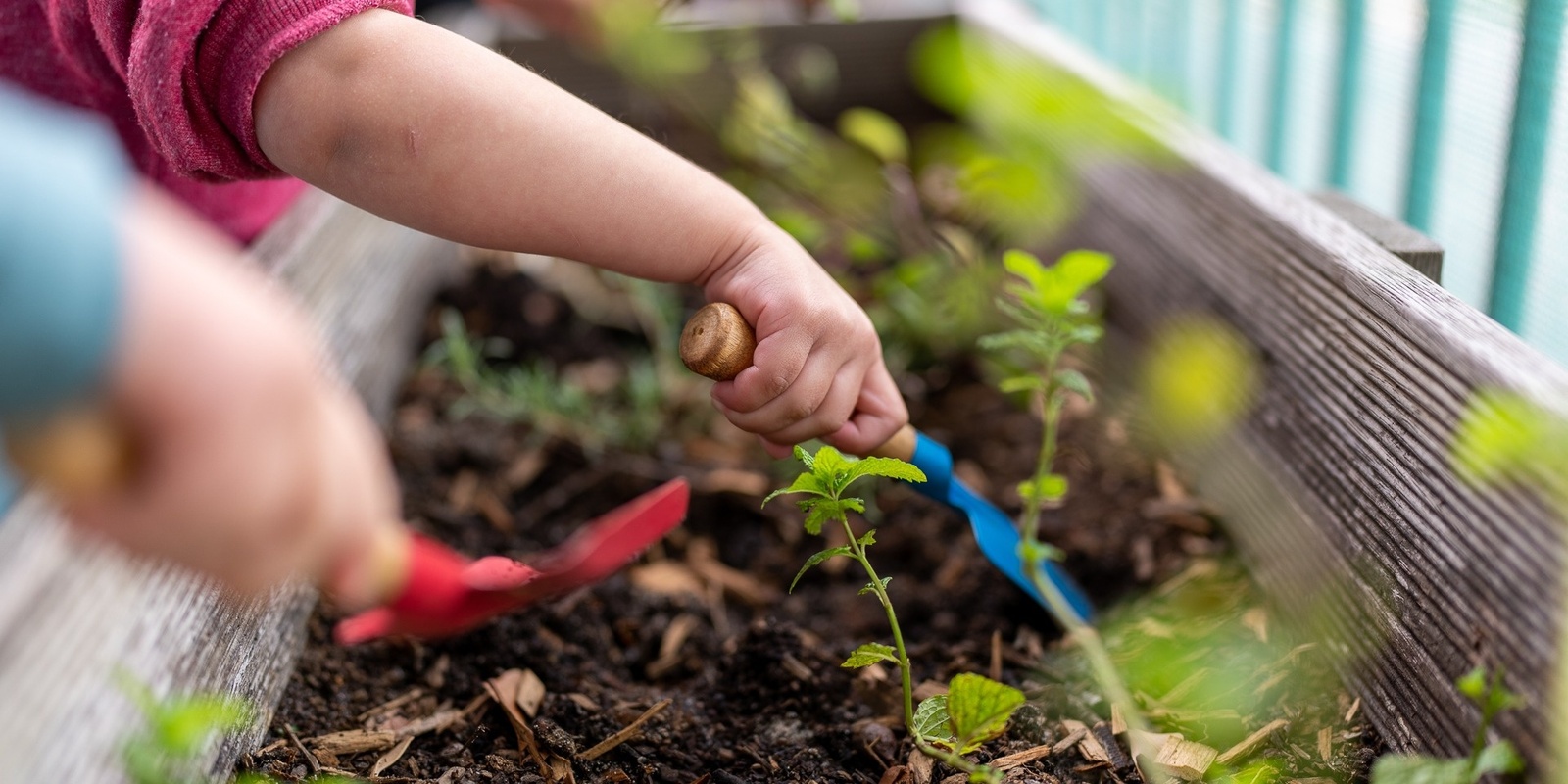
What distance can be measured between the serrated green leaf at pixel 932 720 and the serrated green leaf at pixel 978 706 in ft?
0.11

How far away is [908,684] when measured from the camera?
2.54ft

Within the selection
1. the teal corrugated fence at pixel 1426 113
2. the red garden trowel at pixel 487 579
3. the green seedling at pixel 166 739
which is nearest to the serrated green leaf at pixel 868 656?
the red garden trowel at pixel 487 579

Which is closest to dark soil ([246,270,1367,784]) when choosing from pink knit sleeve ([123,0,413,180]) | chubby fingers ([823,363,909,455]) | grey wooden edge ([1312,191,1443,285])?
chubby fingers ([823,363,909,455])

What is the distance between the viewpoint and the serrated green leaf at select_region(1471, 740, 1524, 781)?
0.60m

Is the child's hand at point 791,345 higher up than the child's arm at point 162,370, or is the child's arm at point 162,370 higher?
the child's arm at point 162,370

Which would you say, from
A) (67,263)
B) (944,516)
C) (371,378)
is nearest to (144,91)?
(67,263)

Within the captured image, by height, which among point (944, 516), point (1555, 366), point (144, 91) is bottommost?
point (944, 516)

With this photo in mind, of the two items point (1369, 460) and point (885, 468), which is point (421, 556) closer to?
point (885, 468)

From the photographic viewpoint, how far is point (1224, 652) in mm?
923

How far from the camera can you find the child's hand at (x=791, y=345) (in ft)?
2.67

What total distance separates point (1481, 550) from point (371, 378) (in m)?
1.04

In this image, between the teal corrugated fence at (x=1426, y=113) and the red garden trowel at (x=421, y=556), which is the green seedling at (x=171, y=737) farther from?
the teal corrugated fence at (x=1426, y=113)

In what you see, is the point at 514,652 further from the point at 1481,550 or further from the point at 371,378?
the point at 1481,550

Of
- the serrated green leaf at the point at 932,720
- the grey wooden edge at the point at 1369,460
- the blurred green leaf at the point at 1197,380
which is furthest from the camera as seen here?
the blurred green leaf at the point at 1197,380
